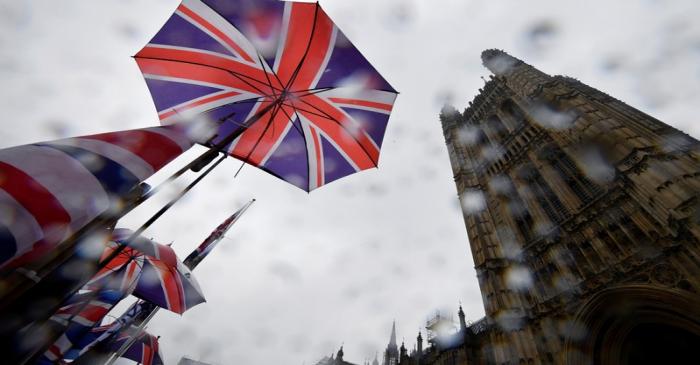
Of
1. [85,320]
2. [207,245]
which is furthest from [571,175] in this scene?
[85,320]

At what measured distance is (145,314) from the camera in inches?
369

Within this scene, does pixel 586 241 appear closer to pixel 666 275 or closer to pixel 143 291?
pixel 666 275

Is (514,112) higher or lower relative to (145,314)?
higher

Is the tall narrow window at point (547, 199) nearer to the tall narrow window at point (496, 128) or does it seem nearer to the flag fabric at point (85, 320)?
the tall narrow window at point (496, 128)

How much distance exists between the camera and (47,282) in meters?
2.22

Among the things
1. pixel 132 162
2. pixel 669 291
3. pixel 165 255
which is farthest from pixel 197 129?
pixel 669 291

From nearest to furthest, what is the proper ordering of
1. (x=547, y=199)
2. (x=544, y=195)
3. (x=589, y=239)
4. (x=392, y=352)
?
(x=589, y=239), (x=547, y=199), (x=544, y=195), (x=392, y=352)

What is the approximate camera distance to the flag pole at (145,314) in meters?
7.51

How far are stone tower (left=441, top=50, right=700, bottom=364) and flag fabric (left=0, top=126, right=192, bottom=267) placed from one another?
1517 centimetres

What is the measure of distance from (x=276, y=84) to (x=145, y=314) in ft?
30.0

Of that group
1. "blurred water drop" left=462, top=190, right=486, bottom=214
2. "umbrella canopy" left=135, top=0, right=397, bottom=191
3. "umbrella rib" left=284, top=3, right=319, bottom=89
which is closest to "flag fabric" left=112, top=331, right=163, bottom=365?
"umbrella canopy" left=135, top=0, right=397, bottom=191

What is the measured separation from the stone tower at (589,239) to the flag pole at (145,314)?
1397cm

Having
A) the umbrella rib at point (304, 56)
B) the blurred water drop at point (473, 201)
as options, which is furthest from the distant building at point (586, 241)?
the umbrella rib at point (304, 56)

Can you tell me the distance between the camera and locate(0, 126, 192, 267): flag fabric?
75.3 inches
